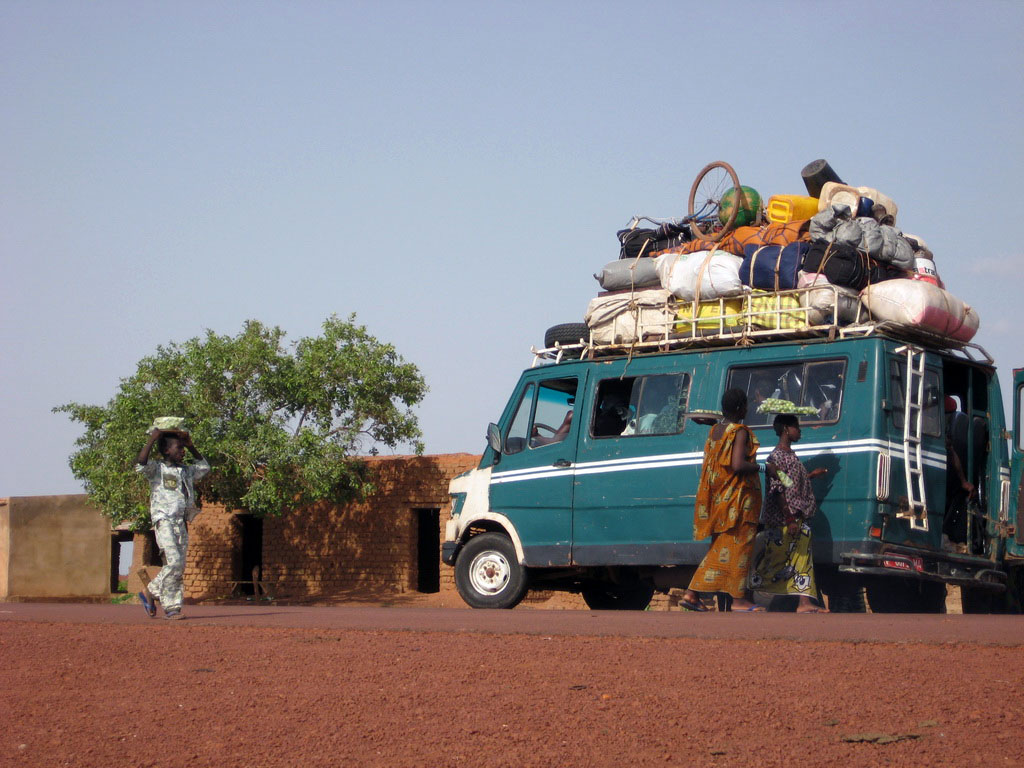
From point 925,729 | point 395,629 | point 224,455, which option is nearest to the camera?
point 925,729

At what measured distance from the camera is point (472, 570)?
11906 millimetres

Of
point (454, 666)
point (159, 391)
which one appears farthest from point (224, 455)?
point (454, 666)

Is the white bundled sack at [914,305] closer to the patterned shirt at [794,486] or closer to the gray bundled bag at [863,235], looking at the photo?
the gray bundled bag at [863,235]

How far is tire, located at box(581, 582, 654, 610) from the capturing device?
1258 centimetres

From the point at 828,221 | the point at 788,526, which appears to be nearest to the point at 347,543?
the point at 788,526

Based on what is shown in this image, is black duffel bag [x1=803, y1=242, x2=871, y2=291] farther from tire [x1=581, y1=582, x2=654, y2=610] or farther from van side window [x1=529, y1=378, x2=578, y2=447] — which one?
tire [x1=581, y1=582, x2=654, y2=610]

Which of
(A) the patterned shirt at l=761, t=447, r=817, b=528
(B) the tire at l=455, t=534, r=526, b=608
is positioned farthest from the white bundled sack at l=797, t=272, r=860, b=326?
(B) the tire at l=455, t=534, r=526, b=608

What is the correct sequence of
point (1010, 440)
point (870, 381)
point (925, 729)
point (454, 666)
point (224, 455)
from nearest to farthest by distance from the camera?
1. point (925, 729)
2. point (454, 666)
3. point (870, 381)
4. point (1010, 440)
5. point (224, 455)

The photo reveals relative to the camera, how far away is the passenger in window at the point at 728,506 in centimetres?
962

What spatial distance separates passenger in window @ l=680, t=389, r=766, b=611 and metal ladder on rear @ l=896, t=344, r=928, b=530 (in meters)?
1.16

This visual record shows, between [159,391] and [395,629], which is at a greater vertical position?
[159,391]

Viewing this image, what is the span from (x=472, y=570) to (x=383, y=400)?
10762 millimetres

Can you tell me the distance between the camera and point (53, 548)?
28359mm

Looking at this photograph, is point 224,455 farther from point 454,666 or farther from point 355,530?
point 454,666
